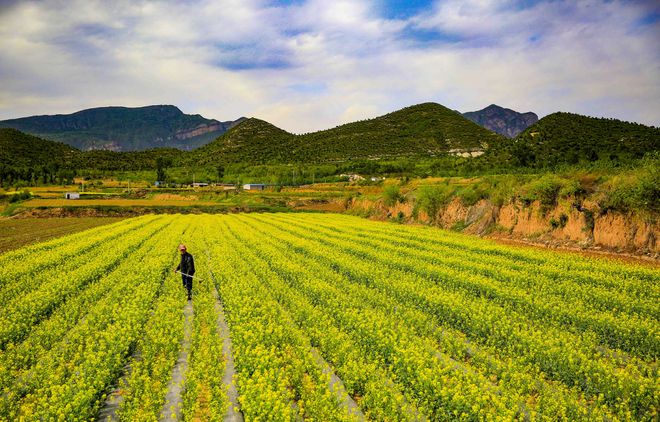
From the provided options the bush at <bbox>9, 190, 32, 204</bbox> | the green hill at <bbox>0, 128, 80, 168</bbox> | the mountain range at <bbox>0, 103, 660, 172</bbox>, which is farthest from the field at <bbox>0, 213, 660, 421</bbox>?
the green hill at <bbox>0, 128, 80, 168</bbox>

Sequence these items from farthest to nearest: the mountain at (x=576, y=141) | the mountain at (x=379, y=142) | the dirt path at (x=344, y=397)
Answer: the mountain at (x=379, y=142) → the mountain at (x=576, y=141) → the dirt path at (x=344, y=397)

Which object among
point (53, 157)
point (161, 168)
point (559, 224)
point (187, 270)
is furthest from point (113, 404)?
point (53, 157)

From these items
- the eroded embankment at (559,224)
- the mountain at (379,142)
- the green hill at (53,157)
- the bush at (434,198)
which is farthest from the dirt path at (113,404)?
the green hill at (53,157)

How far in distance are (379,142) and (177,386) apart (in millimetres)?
144259

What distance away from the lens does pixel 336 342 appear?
10500 mm

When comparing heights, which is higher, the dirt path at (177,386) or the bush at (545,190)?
the bush at (545,190)

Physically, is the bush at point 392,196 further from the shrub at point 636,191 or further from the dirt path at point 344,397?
the dirt path at point 344,397

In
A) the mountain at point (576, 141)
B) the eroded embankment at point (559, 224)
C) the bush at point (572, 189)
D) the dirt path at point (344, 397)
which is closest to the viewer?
the dirt path at point (344, 397)

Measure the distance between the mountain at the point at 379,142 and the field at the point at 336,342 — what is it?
4645 inches

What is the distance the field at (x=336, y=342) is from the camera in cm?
799

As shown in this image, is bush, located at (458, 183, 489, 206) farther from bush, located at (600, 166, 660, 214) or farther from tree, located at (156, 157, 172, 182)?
tree, located at (156, 157, 172, 182)

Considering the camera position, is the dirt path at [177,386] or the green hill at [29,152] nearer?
the dirt path at [177,386]

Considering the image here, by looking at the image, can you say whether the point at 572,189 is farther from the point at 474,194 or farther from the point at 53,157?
the point at 53,157

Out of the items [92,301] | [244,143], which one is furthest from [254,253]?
[244,143]
